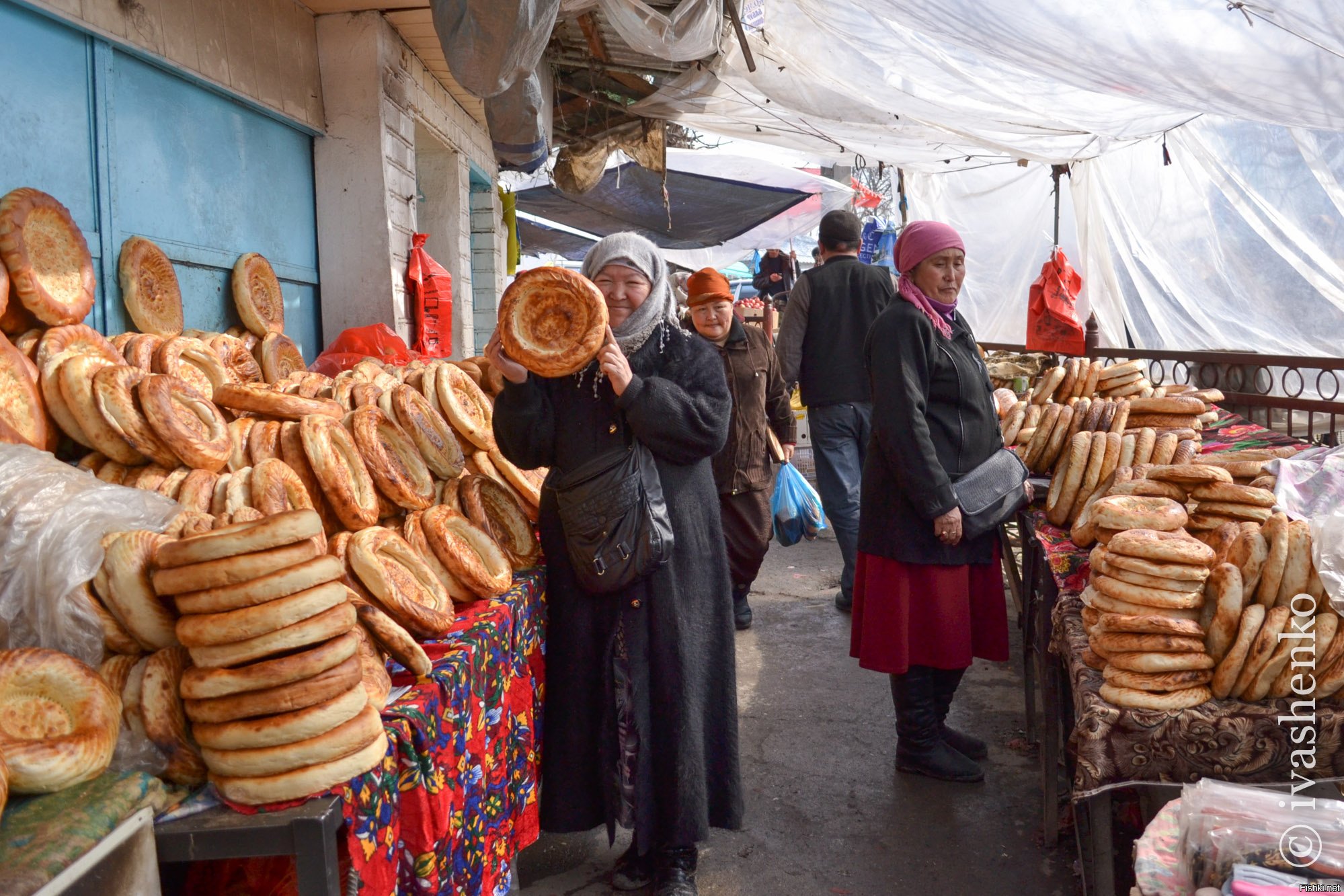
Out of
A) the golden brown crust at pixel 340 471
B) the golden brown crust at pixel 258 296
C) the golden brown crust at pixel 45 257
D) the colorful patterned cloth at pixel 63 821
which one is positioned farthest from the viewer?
the golden brown crust at pixel 258 296

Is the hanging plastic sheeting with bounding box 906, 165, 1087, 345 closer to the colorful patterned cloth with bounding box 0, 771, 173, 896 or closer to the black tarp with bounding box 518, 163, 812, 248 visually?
the black tarp with bounding box 518, 163, 812, 248

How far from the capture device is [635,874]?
9.99 feet

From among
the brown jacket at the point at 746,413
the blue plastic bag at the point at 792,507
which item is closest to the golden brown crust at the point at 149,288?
the brown jacket at the point at 746,413

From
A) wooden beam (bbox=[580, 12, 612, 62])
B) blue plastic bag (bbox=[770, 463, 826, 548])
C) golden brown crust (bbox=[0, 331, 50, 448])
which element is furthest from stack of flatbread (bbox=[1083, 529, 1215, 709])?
wooden beam (bbox=[580, 12, 612, 62])

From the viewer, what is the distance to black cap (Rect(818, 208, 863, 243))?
5789 millimetres

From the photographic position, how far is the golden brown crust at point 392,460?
9.23 feet

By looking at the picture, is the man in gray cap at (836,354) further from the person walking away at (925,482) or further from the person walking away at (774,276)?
the person walking away at (774,276)

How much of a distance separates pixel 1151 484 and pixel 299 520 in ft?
8.33

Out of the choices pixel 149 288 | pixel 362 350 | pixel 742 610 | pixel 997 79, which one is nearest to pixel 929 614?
pixel 742 610

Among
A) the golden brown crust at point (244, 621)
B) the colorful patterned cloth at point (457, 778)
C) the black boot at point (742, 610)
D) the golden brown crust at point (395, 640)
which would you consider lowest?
the black boot at point (742, 610)

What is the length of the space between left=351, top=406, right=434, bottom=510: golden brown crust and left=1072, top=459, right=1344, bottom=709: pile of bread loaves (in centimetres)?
197

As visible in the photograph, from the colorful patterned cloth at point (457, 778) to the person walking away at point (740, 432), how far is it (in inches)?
86.1

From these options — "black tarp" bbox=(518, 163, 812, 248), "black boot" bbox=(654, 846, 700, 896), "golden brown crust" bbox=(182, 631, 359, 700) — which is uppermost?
"black tarp" bbox=(518, 163, 812, 248)

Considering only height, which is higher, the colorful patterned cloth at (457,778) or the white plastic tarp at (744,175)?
the white plastic tarp at (744,175)
